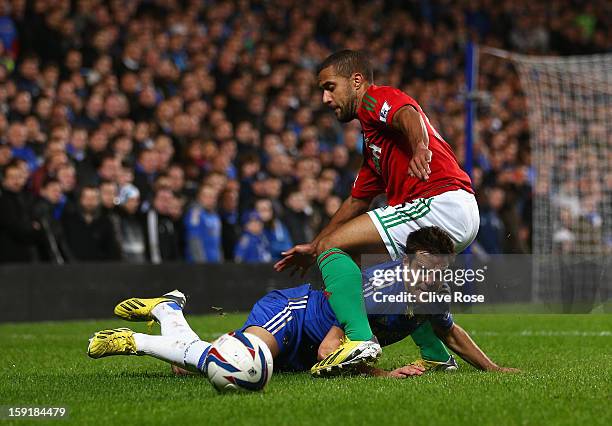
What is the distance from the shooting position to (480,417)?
17.4 feet

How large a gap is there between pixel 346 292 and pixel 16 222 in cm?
663

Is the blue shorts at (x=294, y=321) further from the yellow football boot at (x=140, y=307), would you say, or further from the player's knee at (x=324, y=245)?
the yellow football boot at (x=140, y=307)

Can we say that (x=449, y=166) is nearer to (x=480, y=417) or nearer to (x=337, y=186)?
(x=480, y=417)

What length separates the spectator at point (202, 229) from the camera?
1390cm

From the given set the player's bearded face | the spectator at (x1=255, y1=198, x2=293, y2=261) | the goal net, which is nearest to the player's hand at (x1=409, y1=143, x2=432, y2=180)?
the player's bearded face

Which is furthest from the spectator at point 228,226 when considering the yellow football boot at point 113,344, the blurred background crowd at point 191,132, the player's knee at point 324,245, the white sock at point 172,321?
the yellow football boot at point 113,344

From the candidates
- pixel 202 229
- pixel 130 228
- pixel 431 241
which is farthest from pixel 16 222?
pixel 431 241

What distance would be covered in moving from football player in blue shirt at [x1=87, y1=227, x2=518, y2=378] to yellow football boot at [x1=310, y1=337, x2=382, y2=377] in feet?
0.34

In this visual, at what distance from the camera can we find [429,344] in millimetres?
7422

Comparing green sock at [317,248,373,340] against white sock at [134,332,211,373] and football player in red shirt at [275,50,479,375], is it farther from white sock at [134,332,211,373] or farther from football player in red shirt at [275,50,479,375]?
white sock at [134,332,211,373]

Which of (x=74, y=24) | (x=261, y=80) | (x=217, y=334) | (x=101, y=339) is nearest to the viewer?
(x=101, y=339)

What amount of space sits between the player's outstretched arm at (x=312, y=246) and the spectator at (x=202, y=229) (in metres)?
5.80

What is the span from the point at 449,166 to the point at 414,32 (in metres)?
15.8

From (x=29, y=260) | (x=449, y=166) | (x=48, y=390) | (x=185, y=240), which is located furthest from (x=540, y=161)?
(x=48, y=390)
